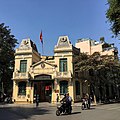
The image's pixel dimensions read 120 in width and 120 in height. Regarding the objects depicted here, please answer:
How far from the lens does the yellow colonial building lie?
32906mm

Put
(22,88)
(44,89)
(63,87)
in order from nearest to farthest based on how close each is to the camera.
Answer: (63,87), (22,88), (44,89)

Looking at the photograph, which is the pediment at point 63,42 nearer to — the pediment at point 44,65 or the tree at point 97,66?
the tree at point 97,66

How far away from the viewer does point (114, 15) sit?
14.6 meters

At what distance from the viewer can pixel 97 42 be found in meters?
49.7

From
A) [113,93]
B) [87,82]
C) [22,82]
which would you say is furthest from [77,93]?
[113,93]

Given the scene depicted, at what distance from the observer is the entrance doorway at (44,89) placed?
34281 mm

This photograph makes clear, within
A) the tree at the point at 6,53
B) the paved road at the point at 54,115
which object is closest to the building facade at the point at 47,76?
the tree at the point at 6,53

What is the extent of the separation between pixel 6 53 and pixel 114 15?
26614 millimetres

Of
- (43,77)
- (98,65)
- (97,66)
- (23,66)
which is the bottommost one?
(43,77)

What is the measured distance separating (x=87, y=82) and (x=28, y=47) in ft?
40.0

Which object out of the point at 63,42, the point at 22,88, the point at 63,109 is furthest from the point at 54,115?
the point at 63,42

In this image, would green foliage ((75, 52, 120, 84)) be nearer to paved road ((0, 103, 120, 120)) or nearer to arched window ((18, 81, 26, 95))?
arched window ((18, 81, 26, 95))

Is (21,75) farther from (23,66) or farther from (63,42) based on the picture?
(63,42)

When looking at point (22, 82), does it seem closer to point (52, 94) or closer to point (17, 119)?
point (52, 94)
